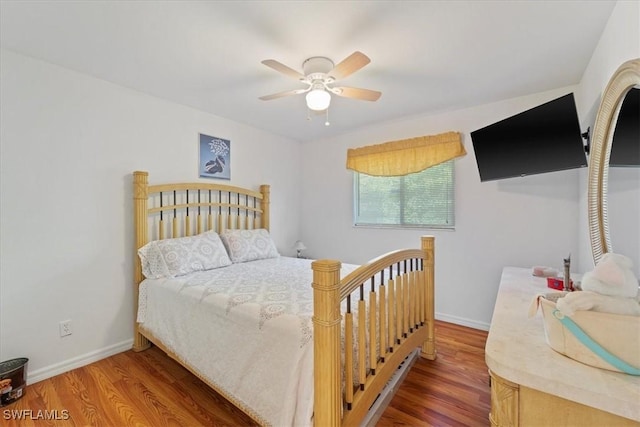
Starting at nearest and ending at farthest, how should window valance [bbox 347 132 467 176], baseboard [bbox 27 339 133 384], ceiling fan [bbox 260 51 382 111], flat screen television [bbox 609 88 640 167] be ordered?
flat screen television [bbox 609 88 640 167] → ceiling fan [bbox 260 51 382 111] → baseboard [bbox 27 339 133 384] → window valance [bbox 347 132 467 176]

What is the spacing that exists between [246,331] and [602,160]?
2.01m

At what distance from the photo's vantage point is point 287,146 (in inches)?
166

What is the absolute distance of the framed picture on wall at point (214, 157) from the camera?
3.12m

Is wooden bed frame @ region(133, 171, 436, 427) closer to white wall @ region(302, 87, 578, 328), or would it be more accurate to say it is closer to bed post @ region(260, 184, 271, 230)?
bed post @ region(260, 184, 271, 230)

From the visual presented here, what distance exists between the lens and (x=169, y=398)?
1.84 meters

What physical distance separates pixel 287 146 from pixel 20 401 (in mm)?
3603

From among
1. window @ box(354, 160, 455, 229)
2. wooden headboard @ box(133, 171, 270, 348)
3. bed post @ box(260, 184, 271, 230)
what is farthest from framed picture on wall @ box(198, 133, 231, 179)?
window @ box(354, 160, 455, 229)

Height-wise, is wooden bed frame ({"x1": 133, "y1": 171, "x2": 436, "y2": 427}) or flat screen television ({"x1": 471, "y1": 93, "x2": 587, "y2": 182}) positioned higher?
flat screen television ({"x1": 471, "y1": 93, "x2": 587, "y2": 182})

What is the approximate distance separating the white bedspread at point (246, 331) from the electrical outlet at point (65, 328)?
18.7 inches

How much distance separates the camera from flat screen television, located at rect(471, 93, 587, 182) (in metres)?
1.74

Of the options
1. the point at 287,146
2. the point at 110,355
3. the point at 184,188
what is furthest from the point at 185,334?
the point at 287,146

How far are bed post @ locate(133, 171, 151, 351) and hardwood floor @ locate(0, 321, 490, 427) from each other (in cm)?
18

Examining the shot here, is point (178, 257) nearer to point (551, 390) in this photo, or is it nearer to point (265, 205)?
point (265, 205)

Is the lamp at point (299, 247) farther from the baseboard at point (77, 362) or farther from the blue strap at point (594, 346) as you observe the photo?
the blue strap at point (594, 346)
